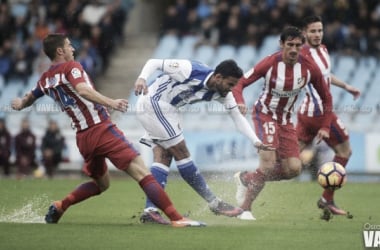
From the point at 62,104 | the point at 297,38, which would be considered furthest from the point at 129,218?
the point at 297,38

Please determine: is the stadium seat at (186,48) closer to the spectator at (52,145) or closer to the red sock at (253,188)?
the spectator at (52,145)

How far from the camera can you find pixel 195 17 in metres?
25.0

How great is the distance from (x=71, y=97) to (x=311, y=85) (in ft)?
13.6

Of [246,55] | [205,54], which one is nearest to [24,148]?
[205,54]

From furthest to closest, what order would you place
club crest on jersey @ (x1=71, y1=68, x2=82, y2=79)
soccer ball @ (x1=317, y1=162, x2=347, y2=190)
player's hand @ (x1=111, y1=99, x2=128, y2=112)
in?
soccer ball @ (x1=317, y1=162, x2=347, y2=190) < club crest on jersey @ (x1=71, y1=68, x2=82, y2=79) < player's hand @ (x1=111, y1=99, x2=128, y2=112)

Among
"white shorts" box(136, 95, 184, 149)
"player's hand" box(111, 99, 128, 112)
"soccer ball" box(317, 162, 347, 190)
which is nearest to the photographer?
"player's hand" box(111, 99, 128, 112)

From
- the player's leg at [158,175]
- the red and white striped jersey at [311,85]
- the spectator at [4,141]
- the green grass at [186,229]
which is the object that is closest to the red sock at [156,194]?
the green grass at [186,229]

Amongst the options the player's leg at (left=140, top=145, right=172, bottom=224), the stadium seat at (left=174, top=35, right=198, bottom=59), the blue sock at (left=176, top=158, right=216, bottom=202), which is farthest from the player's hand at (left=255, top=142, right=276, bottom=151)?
the stadium seat at (left=174, top=35, right=198, bottom=59)

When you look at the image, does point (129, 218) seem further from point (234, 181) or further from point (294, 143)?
point (294, 143)

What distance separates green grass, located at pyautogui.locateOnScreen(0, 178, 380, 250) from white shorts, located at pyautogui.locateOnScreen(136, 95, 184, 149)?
0.97 meters

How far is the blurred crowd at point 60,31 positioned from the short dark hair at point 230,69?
13.6m

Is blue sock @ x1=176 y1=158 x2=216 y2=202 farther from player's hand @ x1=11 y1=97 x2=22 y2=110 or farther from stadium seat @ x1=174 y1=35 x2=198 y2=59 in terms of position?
stadium seat @ x1=174 y1=35 x2=198 y2=59

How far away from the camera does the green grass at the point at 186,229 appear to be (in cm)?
918

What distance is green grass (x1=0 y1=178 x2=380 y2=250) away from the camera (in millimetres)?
9176
